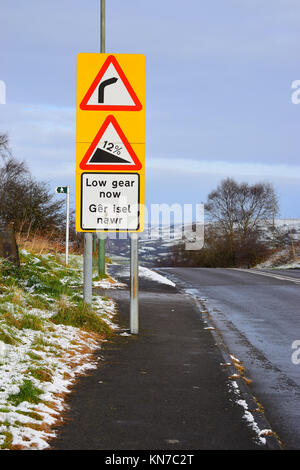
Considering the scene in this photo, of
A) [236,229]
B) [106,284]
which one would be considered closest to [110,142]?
[106,284]

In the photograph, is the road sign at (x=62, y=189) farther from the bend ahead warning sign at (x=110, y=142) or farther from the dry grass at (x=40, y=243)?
the bend ahead warning sign at (x=110, y=142)

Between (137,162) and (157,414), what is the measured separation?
4.29m

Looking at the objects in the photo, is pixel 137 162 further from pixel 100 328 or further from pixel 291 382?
pixel 291 382

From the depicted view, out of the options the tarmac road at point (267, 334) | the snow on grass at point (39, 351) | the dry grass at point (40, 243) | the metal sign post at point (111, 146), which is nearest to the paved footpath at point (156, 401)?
the snow on grass at point (39, 351)

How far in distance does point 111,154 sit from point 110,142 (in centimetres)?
18

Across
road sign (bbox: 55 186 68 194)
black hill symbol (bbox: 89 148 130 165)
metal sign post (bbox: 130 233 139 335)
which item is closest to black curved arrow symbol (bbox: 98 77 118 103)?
black hill symbol (bbox: 89 148 130 165)

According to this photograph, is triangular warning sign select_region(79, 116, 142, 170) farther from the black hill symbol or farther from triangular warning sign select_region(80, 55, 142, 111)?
triangular warning sign select_region(80, 55, 142, 111)

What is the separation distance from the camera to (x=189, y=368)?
21.5 feet

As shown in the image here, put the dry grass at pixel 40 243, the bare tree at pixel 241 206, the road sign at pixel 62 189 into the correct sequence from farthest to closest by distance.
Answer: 1. the bare tree at pixel 241 206
2. the dry grass at pixel 40 243
3. the road sign at pixel 62 189

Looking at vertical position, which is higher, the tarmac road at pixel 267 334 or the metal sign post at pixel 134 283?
the metal sign post at pixel 134 283

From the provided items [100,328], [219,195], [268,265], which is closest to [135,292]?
[100,328]

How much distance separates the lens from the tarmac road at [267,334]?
5.41 m

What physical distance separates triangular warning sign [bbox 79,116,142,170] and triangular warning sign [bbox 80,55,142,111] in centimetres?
32

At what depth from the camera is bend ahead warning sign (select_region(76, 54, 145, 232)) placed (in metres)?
8.25
